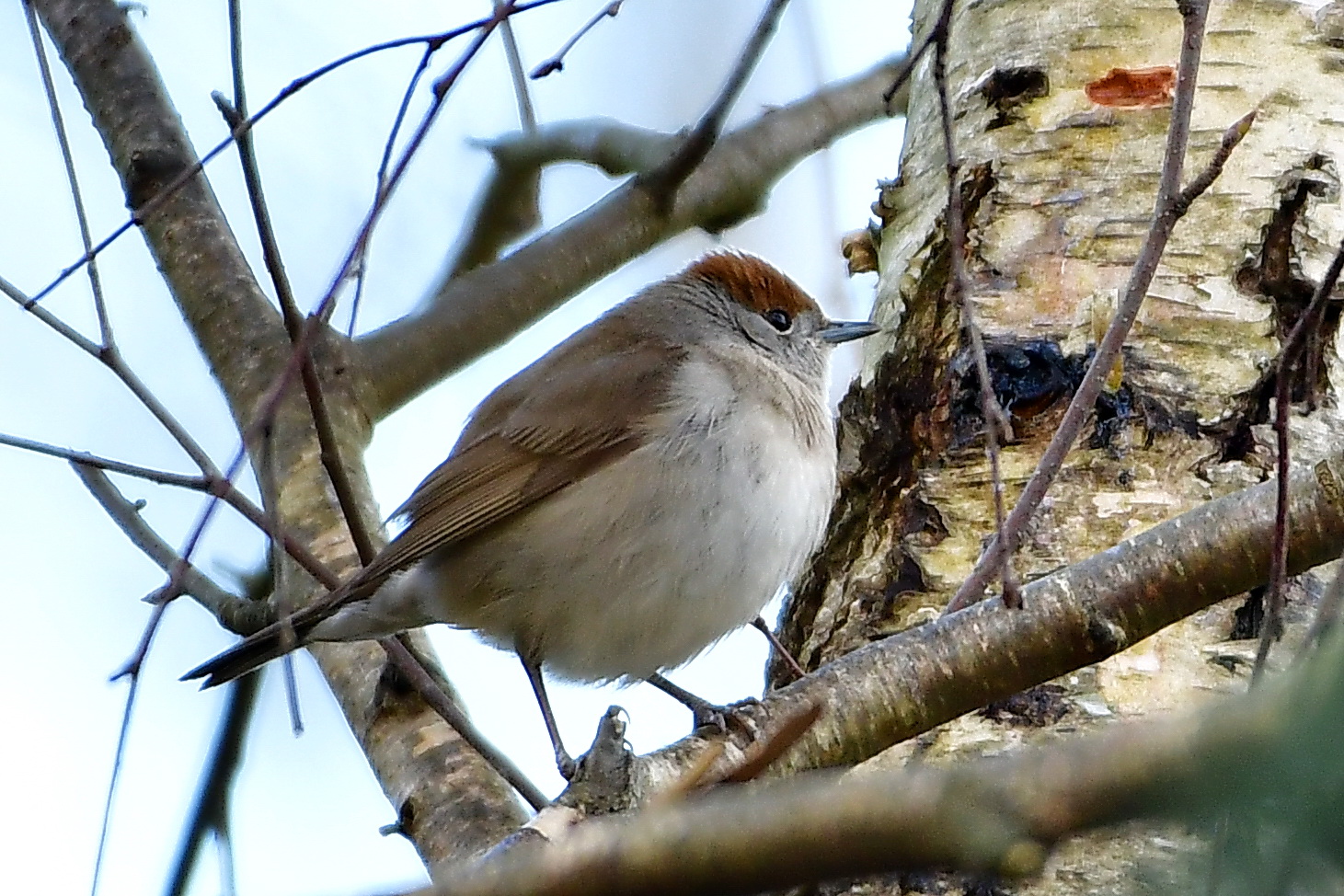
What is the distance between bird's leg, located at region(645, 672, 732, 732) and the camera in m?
2.83

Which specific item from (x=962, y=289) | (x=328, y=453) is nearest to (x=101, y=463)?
(x=328, y=453)

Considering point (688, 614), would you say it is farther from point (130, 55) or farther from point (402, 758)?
point (130, 55)

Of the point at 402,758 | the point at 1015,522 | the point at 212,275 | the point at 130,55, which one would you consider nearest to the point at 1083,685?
the point at 1015,522

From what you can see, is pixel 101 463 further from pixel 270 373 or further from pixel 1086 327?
pixel 1086 327

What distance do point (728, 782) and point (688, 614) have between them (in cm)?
169

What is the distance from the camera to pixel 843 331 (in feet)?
15.2

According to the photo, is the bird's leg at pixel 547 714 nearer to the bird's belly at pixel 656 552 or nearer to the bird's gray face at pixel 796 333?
the bird's belly at pixel 656 552

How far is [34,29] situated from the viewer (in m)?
3.76

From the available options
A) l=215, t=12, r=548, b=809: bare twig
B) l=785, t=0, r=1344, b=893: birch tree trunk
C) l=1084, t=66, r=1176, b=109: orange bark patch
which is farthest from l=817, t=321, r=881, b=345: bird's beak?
l=215, t=12, r=548, b=809: bare twig

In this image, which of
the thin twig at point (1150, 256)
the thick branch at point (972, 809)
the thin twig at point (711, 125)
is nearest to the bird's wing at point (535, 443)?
the thin twig at point (711, 125)

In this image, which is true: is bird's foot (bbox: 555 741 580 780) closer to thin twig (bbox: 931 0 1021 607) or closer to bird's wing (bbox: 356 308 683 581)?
bird's wing (bbox: 356 308 683 581)

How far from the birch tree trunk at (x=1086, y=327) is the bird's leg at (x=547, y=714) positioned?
24.7 inches

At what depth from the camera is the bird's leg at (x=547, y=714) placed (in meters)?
3.51

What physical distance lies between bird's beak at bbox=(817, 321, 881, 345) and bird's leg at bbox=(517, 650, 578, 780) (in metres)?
1.43
